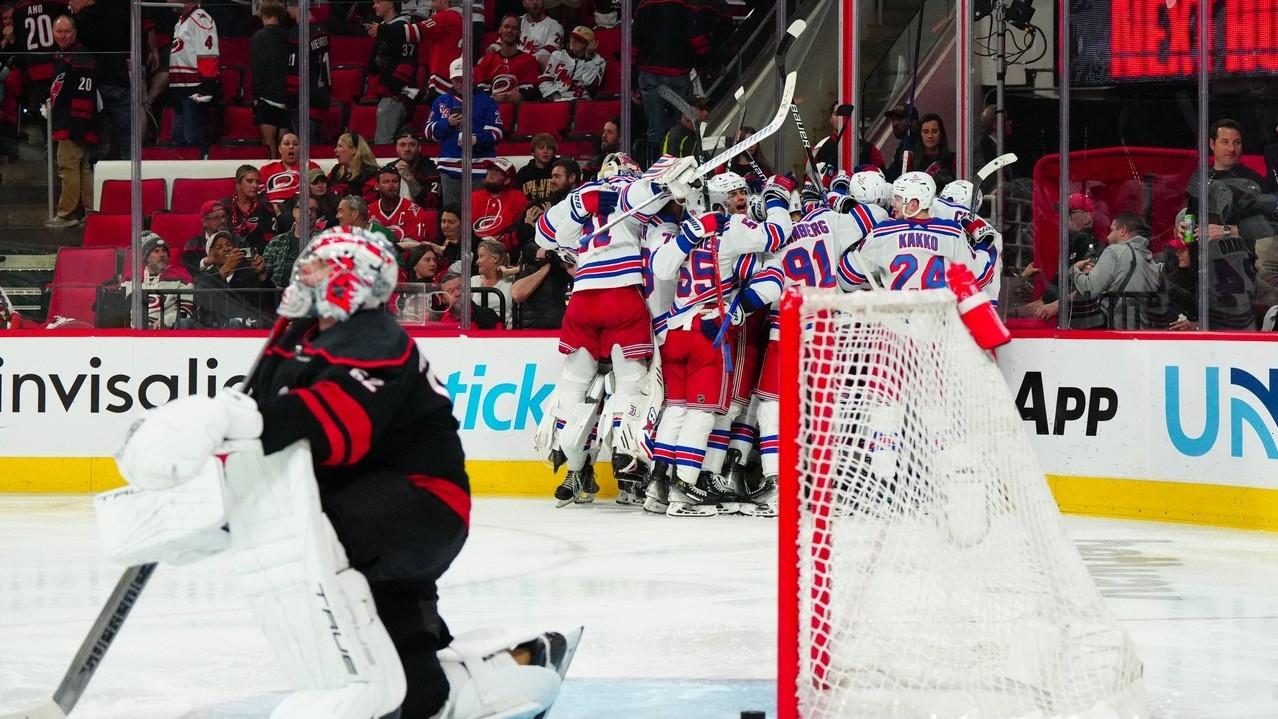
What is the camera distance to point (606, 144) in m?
8.37

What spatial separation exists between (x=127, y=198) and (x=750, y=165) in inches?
114

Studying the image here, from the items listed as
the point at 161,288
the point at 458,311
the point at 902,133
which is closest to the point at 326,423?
the point at 458,311

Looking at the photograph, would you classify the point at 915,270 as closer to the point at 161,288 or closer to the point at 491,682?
the point at 161,288

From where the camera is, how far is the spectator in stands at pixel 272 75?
8414 millimetres

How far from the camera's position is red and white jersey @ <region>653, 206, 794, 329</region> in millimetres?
7316

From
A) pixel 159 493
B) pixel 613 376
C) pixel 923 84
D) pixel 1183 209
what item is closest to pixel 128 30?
pixel 613 376

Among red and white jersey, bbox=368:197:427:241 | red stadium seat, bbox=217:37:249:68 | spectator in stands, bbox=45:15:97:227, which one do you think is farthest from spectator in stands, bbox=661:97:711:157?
spectator in stands, bbox=45:15:97:227

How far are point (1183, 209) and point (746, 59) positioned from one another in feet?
7.20

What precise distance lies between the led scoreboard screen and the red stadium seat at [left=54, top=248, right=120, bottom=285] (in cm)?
449

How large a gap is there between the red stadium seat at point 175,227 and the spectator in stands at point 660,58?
7.13ft

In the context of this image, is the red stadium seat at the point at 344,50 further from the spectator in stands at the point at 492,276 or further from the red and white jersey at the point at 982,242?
the red and white jersey at the point at 982,242

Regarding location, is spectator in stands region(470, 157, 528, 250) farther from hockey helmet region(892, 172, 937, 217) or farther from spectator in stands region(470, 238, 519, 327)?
hockey helmet region(892, 172, 937, 217)

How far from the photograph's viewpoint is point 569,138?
8.40m

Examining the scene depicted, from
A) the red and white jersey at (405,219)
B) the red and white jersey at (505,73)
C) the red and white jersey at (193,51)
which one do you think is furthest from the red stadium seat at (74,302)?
the red and white jersey at (505,73)
